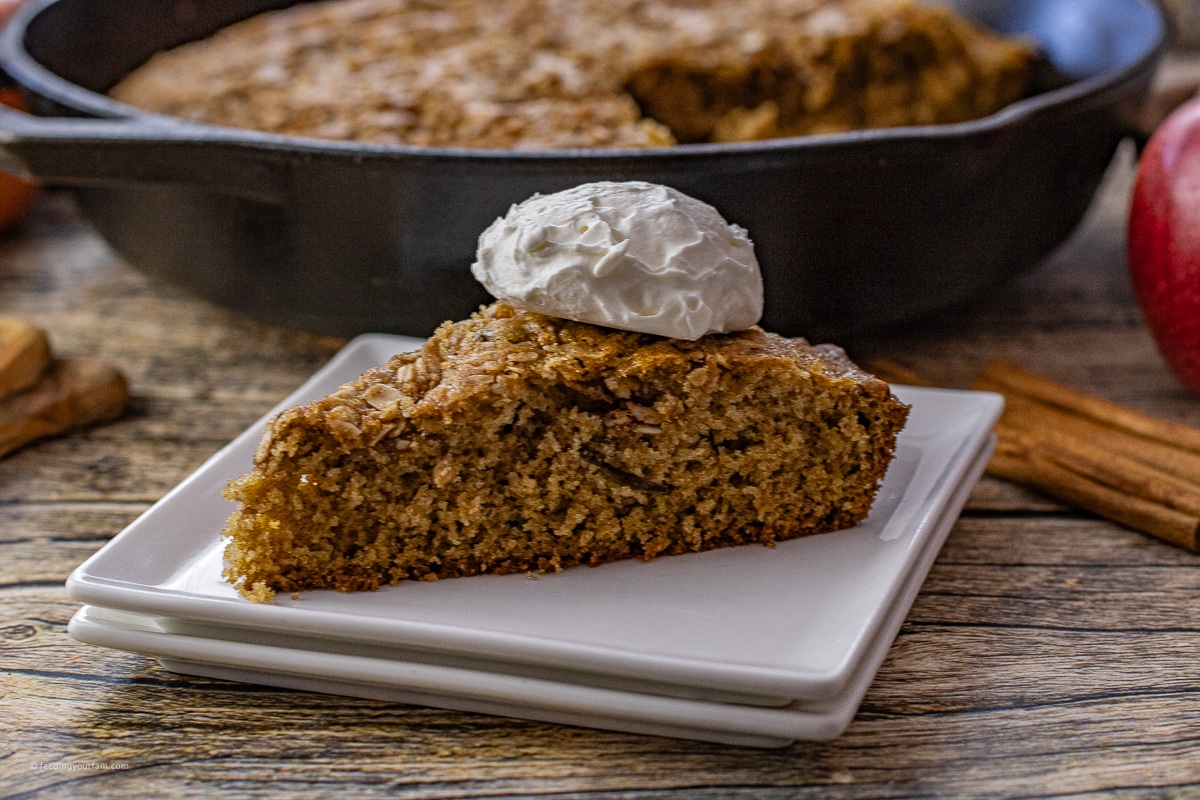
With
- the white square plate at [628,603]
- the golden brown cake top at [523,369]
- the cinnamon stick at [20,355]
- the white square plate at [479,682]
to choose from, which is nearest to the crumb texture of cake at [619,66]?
the cinnamon stick at [20,355]

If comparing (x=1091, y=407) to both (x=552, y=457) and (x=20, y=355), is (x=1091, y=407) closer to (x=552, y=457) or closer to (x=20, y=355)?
(x=552, y=457)

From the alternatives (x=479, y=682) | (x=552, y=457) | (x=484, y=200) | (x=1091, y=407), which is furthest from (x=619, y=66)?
(x=479, y=682)

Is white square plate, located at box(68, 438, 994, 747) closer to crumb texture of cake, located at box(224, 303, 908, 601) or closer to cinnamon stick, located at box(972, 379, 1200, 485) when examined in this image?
crumb texture of cake, located at box(224, 303, 908, 601)

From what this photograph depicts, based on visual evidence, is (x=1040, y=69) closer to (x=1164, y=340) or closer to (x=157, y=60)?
(x=1164, y=340)

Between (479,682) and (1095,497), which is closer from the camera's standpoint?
(479,682)

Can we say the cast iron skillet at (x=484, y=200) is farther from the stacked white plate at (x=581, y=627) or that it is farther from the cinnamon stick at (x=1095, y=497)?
the stacked white plate at (x=581, y=627)

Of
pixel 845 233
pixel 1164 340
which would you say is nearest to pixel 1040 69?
pixel 1164 340
